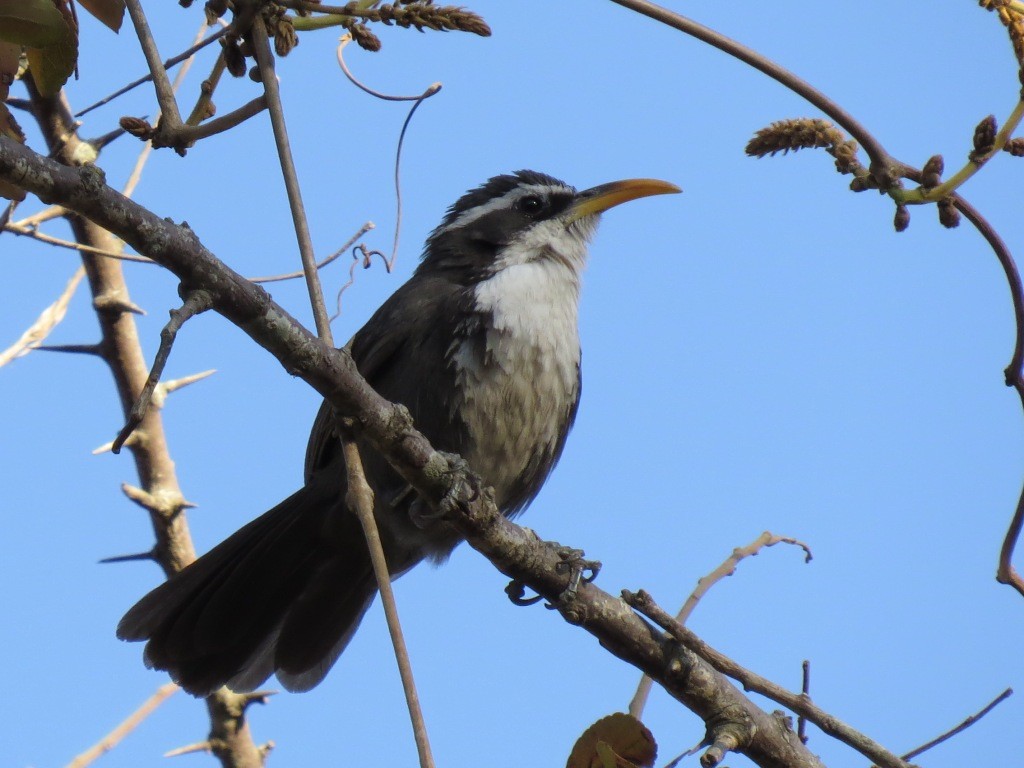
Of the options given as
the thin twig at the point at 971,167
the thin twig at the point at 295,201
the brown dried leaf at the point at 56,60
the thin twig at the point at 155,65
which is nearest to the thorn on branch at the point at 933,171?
the thin twig at the point at 971,167

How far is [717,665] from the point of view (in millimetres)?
3551

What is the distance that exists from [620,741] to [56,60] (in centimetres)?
222

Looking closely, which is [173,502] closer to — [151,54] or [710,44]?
[151,54]

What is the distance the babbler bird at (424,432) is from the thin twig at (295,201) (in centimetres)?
177

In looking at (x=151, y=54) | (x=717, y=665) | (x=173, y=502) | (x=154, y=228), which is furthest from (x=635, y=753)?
(x=173, y=502)

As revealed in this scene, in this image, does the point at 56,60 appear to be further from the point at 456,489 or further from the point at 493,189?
the point at 493,189

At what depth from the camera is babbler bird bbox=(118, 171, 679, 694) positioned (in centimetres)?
495

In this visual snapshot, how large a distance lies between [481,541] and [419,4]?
1.69 meters

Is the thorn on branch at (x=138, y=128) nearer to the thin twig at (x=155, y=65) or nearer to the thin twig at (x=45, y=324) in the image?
the thin twig at (x=155, y=65)

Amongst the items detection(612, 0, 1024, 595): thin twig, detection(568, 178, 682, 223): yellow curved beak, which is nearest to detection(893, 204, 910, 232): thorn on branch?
detection(612, 0, 1024, 595): thin twig

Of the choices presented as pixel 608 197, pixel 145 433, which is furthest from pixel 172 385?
pixel 608 197

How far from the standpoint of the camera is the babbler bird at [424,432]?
4949 mm

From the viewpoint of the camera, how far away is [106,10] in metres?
3.58

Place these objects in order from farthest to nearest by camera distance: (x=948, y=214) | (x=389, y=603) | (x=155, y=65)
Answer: (x=155, y=65), (x=948, y=214), (x=389, y=603)
